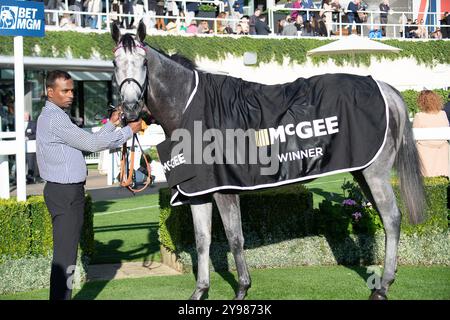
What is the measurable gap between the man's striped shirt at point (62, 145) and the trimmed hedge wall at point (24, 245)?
1247mm

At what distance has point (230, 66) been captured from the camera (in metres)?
26.5

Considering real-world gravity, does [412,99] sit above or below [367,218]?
above

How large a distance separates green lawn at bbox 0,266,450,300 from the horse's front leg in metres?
0.20

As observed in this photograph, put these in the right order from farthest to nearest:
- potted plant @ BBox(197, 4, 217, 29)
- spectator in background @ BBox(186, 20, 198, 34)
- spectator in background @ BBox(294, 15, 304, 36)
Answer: spectator in background @ BBox(294, 15, 304, 36) → potted plant @ BBox(197, 4, 217, 29) → spectator in background @ BBox(186, 20, 198, 34)

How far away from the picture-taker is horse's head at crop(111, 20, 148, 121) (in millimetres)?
5426

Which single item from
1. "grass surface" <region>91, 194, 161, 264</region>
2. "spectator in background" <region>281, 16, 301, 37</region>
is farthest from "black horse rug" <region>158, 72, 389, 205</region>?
"spectator in background" <region>281, 16, 301, 37</region>

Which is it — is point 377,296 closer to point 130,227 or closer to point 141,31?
point 141,31

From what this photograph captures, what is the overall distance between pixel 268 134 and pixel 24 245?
2533mm

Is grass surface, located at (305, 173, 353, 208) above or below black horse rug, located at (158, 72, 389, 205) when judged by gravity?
below

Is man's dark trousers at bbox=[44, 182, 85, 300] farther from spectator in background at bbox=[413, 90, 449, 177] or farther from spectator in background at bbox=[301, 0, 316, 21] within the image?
spectator in background at bbox=[301, 0, 316, 21]

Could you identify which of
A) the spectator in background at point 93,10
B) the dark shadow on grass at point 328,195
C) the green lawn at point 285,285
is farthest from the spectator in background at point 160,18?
the green lawn at point 285,285

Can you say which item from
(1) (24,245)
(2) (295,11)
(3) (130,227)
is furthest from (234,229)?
(2) (295,11)

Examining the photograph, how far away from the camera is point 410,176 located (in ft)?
20.6

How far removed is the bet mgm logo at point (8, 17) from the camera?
21.7ft
